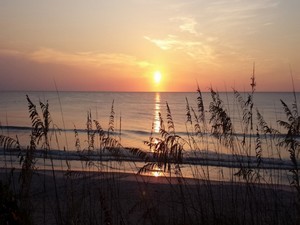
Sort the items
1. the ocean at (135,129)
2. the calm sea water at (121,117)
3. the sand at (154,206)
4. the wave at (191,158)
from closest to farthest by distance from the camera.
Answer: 1. the sand at (154,206)
2. the wave at (191,158)
3. the ocean at (135,129)
4. the calm sea water at (121,117)

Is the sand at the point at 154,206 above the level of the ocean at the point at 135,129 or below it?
above

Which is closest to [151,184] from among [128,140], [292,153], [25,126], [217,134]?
[217,134]

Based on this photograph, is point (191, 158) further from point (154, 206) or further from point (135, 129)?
point (135, 129)

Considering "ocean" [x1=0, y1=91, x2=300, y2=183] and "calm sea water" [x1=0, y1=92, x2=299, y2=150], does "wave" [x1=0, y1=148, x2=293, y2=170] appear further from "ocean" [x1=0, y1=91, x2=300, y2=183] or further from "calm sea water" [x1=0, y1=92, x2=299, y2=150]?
"calm sea water" [x1=0, y1=92, x2=299, y2=150]

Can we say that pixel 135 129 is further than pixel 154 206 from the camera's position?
Yes

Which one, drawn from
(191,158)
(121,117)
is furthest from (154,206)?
(121,117)

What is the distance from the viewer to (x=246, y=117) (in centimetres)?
663

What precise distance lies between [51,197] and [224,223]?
725 centimetres

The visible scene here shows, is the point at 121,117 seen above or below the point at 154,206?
below

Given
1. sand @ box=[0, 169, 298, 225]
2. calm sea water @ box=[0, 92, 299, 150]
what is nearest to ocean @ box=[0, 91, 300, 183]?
calm sea water @ box=[0, 92, 299, 150]

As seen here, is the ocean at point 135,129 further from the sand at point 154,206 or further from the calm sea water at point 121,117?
the sand at point 154,206

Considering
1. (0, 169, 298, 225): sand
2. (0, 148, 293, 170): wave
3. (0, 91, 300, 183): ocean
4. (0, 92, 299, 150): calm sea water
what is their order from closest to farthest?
1. (0, 169, 298, 225): sand
2. (0, 148, 293, 170): wave
3. (0, 91, 300, 183): ocean
4. (0, 92, 299, 150): calm sea water

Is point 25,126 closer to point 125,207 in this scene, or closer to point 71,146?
point 71,146

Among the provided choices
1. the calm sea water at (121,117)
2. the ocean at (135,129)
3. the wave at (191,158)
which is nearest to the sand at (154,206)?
the wave at (191,158)
